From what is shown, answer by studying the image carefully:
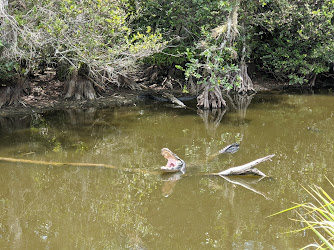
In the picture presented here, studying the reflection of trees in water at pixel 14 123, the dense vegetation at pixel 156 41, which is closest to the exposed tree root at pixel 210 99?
the dense vegetation at pixel 156 41

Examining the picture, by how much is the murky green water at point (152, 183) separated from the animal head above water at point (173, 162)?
6.8 inches

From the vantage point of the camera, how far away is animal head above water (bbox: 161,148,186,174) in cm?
623

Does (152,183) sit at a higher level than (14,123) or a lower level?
higher

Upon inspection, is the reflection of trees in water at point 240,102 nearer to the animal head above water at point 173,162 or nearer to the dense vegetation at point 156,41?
the dense vegetation at point 156,41

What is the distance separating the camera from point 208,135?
28.5ft

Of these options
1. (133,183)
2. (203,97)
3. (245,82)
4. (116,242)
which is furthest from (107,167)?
(245,82)

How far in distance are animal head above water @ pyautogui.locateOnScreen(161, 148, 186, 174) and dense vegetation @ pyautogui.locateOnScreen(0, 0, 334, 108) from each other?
334 cm

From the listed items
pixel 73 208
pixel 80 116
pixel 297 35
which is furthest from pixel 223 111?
pixel 73 208

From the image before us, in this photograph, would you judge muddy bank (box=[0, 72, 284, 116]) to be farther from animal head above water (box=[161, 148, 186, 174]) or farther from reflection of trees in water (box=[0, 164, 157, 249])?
animal head above water (box=[161, 148, 186, 174])

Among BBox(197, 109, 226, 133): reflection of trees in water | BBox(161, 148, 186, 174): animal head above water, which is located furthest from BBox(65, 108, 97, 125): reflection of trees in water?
BBox(161, 148, 186, 174): animal head above water

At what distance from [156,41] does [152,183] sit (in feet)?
17.3

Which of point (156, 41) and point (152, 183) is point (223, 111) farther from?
point (152, 183)

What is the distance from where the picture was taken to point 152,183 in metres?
5.87

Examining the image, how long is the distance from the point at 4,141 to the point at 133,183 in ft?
11.6
